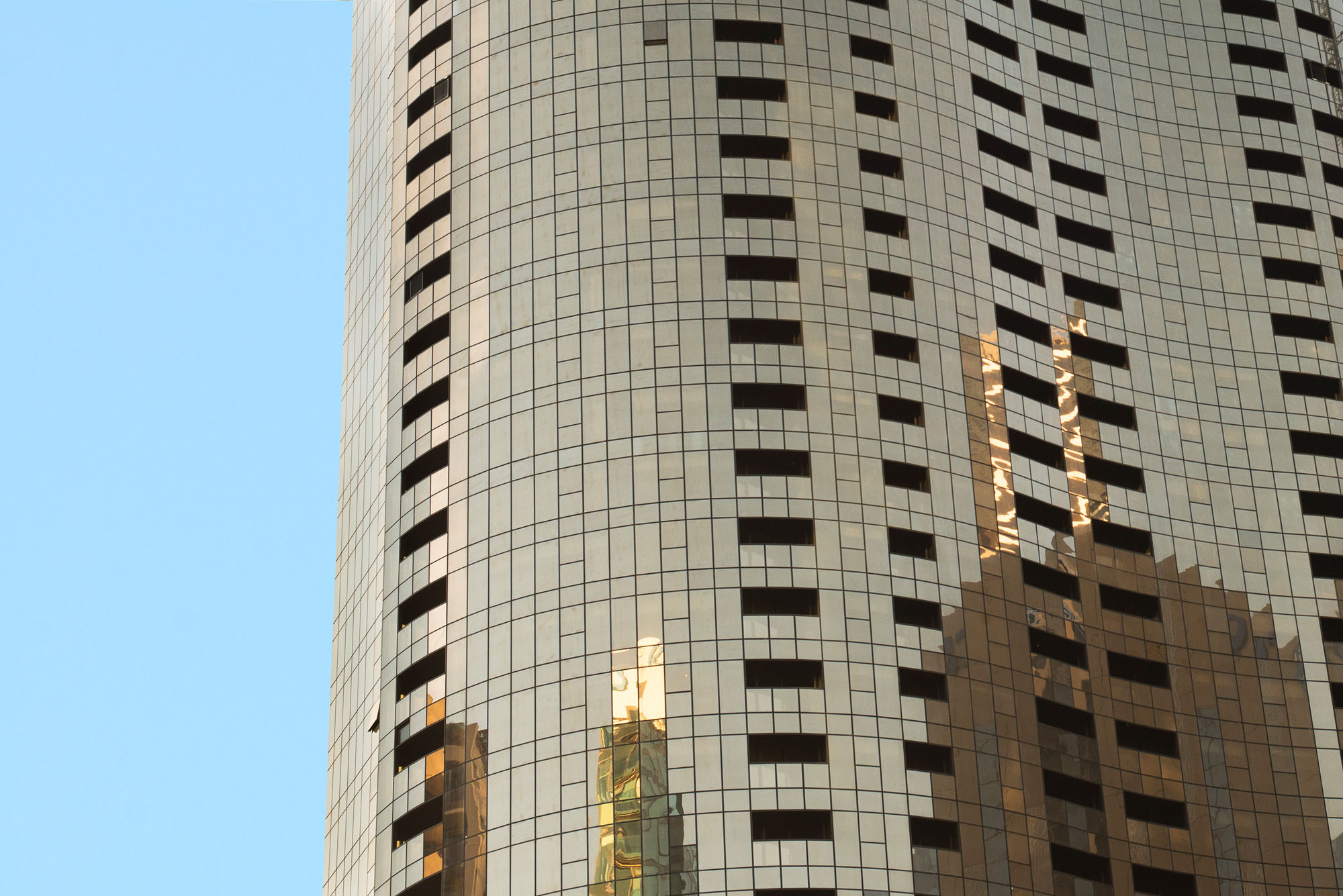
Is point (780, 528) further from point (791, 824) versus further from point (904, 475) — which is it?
point (791, 824)

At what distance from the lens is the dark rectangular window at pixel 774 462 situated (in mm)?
65938

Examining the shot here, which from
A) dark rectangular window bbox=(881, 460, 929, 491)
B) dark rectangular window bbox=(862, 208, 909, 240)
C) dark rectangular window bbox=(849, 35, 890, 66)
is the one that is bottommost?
dark rectangular window bbox=(881, 460, 929, 491)

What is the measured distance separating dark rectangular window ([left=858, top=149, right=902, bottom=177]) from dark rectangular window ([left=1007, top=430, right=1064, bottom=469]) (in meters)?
10.8

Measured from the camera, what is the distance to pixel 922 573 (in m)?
65.2

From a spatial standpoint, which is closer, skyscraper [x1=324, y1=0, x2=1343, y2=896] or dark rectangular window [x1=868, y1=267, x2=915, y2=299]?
skyscraper [x1=324, y1=0, x2=1343, y2=896]

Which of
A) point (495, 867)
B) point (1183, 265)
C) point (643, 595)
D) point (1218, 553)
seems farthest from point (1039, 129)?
point (495, 867)

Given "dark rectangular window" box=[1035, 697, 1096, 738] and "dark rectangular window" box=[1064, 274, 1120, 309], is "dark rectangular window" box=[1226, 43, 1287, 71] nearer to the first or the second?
"dark rectangular window" box=[1064, 274, 1120, 309]

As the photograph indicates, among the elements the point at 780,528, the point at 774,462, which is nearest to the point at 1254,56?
the point at 774,462

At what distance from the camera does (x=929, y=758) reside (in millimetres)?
62062

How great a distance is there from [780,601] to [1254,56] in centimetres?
3654

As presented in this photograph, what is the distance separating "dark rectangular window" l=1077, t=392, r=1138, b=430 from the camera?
2906 inches

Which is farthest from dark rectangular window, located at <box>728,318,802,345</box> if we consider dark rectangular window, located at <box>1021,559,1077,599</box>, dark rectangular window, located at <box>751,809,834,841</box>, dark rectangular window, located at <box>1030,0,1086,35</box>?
dark rectangular window, located at <box>1030,0,1086,35</box>

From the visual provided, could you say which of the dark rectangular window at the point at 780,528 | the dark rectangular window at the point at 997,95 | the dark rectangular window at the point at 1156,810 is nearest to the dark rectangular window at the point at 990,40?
the dark rectangular window at the point at 997,95

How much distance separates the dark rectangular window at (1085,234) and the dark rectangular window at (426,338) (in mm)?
24250
